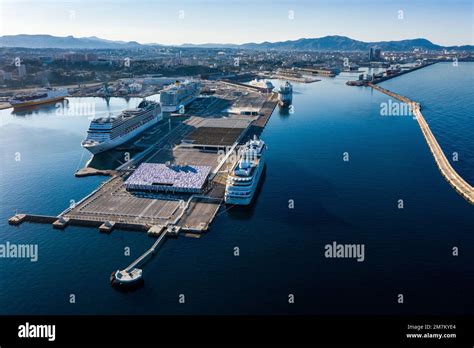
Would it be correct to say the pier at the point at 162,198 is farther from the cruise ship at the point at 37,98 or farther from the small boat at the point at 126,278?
the cruise ship at the point at 37,98

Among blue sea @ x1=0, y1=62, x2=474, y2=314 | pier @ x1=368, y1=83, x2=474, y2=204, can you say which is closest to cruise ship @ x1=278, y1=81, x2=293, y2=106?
pier @ x1=368, y1=83, x2=474, y2=204

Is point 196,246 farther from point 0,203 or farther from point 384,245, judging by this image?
point 0,203

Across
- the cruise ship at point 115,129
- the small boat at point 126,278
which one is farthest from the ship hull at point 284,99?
the small boat at point 126,278

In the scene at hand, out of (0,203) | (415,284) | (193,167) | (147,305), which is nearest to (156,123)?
(193,167)

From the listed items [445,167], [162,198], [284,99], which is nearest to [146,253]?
[162,198]

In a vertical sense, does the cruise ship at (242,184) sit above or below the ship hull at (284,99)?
below

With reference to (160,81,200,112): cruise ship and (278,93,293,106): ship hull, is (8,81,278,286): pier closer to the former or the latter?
(160,81,200,112): cruise ship

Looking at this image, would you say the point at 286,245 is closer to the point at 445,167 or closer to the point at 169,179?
the point at 169,179
